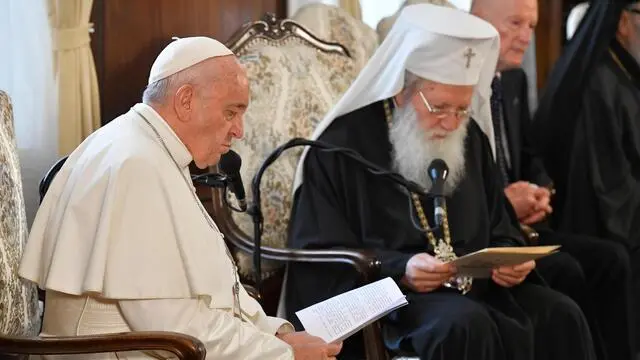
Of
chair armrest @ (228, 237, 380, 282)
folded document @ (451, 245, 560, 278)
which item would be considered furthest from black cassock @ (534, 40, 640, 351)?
chair armrest @ (228, 237, 380, 282)

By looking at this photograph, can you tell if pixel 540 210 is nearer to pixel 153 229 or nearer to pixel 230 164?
pixel 230 164

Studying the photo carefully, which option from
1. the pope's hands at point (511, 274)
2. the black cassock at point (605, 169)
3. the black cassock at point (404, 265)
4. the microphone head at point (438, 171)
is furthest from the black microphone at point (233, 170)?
the black cassock at point (605, 169)

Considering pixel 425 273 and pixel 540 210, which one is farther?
pixel 540 210

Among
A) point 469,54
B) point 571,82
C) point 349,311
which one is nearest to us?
point 349,311

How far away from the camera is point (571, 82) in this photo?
438 centimetres

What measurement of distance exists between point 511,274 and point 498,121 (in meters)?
1.02

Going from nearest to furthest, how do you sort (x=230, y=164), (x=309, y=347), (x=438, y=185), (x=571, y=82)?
(x=309, y=347) < (x=230, y=164) < (x=438, y=185) < (x=571, y=82)

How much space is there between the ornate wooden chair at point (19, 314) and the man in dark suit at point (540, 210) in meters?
2.00

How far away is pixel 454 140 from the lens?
11.2 ft

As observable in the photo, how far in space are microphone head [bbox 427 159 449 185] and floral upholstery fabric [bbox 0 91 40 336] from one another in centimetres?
130

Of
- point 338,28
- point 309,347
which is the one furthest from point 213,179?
point 338,28

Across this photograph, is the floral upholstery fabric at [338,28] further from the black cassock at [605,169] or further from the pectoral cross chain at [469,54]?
the black cassock at [605,169]

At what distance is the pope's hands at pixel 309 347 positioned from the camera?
7.57 ft

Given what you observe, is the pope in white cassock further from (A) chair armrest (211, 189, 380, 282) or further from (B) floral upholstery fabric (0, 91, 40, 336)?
(A) chair armrest (211, 189, 380, 282)
